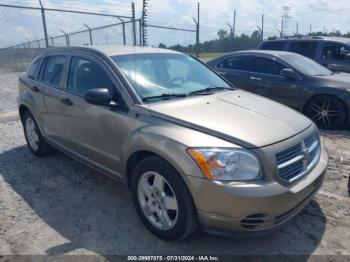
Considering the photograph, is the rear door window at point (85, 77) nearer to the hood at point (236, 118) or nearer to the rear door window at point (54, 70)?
the rear door window at point (54, 70)

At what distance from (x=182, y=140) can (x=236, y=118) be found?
62 centimetres

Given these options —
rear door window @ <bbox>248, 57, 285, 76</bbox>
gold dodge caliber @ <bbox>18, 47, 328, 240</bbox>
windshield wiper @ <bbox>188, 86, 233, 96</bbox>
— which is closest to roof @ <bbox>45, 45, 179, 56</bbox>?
gold dodge caliber @ <bbox>18, 47, 328, 240</bbox>

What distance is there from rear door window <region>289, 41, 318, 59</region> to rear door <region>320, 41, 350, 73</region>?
228 millimetres

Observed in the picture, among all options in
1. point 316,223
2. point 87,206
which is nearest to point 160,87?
point 87,206

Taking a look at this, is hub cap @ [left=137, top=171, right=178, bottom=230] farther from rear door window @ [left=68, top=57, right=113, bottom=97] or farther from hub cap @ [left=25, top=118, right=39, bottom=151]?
hub cap @ [left=25, top=118, right=39, bottom=151]

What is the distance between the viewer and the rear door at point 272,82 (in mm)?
6891

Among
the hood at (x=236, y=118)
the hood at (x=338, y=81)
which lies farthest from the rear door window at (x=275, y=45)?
the hood at (x=236, y=118)

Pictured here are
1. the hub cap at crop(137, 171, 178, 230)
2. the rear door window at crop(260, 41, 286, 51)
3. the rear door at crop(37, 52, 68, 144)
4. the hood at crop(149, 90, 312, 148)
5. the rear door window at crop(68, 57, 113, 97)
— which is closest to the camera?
the hood at crop(149, 90, 312, 148)

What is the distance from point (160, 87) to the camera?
11.7ft

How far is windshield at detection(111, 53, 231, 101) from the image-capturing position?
351 cm

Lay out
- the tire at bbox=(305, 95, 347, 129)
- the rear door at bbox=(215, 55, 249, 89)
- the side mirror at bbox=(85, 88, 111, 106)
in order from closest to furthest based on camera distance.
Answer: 1. the side mirror at bbox=(85, 88, 111, 106)
2. the tire at bbox=(305, 95, 347, 129)
3. the rear door at bbox=(215, 55, 249, 89)

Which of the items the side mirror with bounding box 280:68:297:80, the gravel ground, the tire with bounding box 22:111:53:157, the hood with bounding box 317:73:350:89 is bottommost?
the gravel ground

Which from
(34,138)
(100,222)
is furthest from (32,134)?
(100,222)

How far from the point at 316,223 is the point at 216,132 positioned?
1.50m
